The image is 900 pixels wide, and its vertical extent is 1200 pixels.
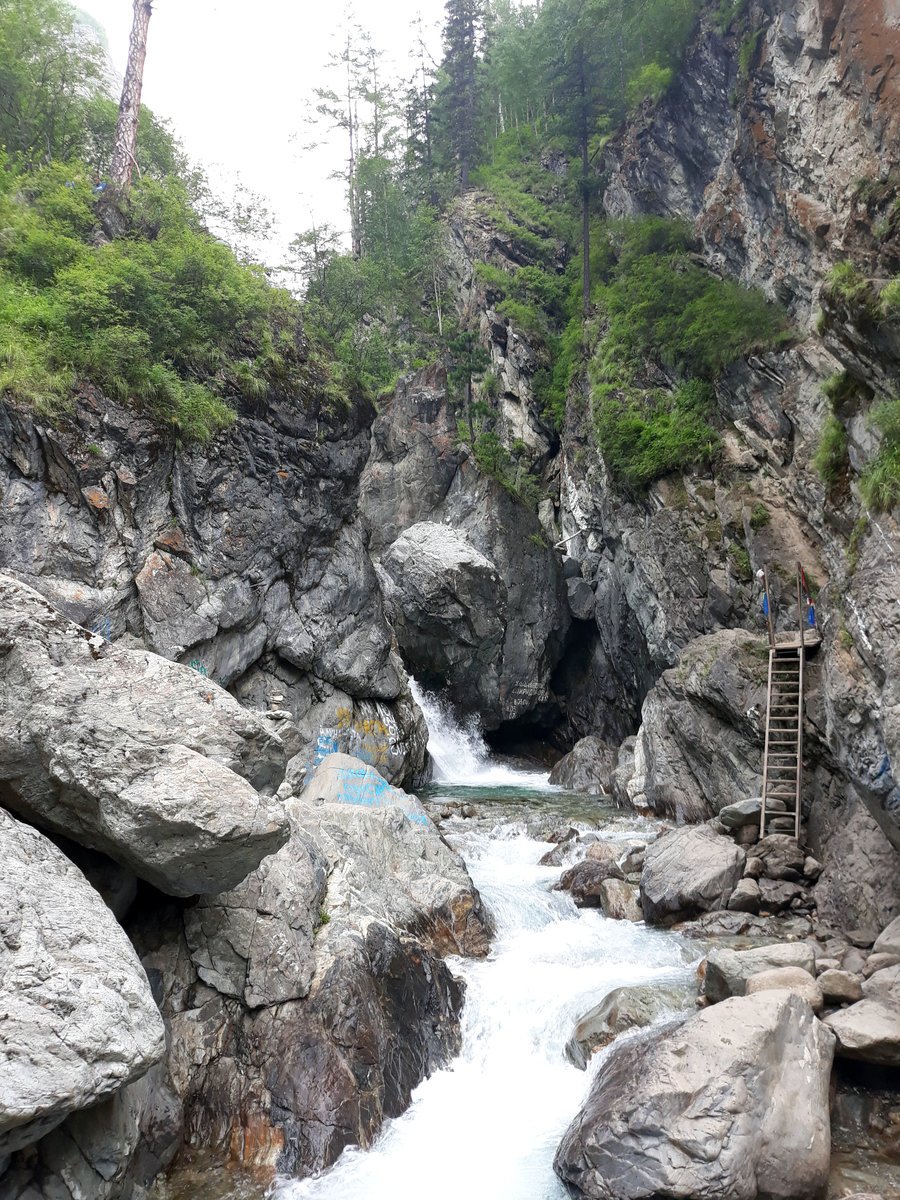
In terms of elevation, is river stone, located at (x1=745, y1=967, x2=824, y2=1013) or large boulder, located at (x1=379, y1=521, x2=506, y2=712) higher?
large boulder, located at (x1=379, y1=521, x2=506, y2=712)

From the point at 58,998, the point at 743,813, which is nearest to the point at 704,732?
the point at 743,813

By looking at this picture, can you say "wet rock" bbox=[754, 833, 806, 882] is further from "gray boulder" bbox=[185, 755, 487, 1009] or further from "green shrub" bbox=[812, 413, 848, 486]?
"green shrub" bbox=[812, 413, 848, 486]

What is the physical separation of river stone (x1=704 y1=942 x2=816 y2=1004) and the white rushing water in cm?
80

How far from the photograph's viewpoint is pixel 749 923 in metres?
10.0

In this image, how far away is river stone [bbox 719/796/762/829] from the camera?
12516 mm

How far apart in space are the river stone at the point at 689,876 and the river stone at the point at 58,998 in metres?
7.60

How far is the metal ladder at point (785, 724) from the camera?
1254 centimetres

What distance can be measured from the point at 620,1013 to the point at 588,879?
14.2 feet

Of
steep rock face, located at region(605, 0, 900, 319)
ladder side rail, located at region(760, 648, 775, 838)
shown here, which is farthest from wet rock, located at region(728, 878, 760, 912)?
steep rock face, located at region(605, 0, 900, 319)

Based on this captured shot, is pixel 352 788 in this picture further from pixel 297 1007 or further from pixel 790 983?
pixel 790 983

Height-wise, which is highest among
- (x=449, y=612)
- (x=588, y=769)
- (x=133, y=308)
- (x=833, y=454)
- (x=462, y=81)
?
(x=462, y=81)

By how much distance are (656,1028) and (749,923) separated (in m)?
3.43

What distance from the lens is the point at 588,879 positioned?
11.8 meters

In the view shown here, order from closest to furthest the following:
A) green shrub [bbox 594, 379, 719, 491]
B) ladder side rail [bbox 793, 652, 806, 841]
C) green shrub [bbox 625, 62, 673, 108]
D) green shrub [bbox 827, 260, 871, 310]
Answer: green shrub [bbox 827, 260, 871, 310]
ladder side rail [bbox 793, 652, 806, 841]
green shrub [bbox 594, 379, 719, 491]
green shrub [bbox 625, 62, 673, 108]
